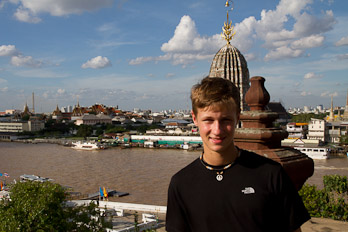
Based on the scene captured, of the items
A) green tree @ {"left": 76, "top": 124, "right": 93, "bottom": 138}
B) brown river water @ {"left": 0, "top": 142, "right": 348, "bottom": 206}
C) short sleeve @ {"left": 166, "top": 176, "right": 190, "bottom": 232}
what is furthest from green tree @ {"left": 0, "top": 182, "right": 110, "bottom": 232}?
green tree @ {"left": 76, "top": 124, "right": 93, "bottom": 138}

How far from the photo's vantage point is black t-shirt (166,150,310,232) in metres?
1.42

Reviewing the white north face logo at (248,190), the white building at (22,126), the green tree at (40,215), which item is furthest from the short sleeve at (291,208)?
the white building at (22,126)

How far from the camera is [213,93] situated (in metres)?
1.50

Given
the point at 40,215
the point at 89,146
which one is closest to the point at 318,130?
the point at 89,146

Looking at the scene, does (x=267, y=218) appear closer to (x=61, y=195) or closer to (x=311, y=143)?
(x=61, y=195)

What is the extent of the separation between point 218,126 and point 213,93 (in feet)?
0.49

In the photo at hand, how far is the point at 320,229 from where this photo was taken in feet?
25.9

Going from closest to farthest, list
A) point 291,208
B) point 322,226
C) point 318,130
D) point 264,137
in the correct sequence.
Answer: point 291,208
point 264,137
point 322,226
point 318,130

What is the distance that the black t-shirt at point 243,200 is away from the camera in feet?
4.66

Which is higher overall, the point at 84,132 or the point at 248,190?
the point at 248,190

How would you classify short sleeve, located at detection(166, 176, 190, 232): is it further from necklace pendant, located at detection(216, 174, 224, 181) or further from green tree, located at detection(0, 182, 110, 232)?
green tree, located at detection(0, 182, 110, 232)

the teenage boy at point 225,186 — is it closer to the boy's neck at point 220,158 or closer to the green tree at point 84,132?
the boy's neck at point 220,158

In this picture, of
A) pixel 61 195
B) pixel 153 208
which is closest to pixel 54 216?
pixel 61 195

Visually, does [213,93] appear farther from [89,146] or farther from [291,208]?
[89,146]
